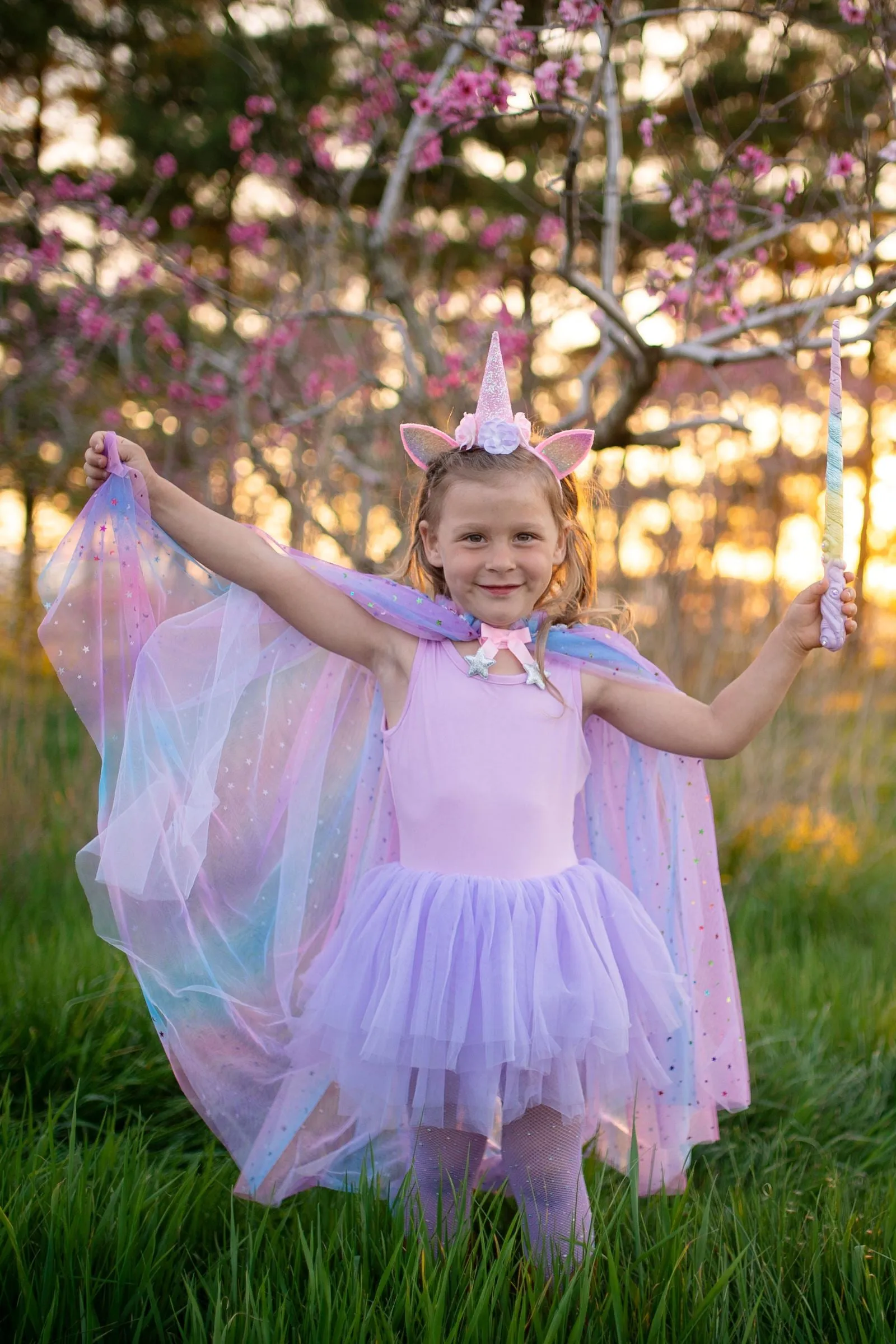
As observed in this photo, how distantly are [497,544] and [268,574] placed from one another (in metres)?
0.44

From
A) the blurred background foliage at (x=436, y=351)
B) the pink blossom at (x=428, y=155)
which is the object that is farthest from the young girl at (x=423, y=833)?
the pink blossom at (x=428, y=155)

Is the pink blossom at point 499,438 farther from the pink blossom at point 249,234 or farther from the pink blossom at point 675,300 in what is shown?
the pink blossom at point 249,234

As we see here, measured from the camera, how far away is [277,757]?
230 cm

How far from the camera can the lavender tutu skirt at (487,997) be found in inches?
73.1

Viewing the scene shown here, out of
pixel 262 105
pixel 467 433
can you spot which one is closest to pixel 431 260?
pixel 262 105

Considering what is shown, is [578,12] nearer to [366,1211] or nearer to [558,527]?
[558,527]

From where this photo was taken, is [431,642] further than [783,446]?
No

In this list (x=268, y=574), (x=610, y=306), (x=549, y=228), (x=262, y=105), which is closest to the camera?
(x=268, y=574)

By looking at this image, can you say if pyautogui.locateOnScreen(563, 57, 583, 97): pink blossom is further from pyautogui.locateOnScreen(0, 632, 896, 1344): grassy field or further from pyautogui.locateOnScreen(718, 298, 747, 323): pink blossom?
pyautogui.locateOnScreen(0, 632, 896, 1344): grassy field

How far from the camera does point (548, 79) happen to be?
2586 millimetres

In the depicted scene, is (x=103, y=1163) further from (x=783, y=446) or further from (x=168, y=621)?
(x=783, y=446)

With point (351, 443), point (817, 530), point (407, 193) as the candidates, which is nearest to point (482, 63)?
point (351, 443)

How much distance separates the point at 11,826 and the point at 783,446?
13.8 ft

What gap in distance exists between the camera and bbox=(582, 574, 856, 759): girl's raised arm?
2.01 metres
